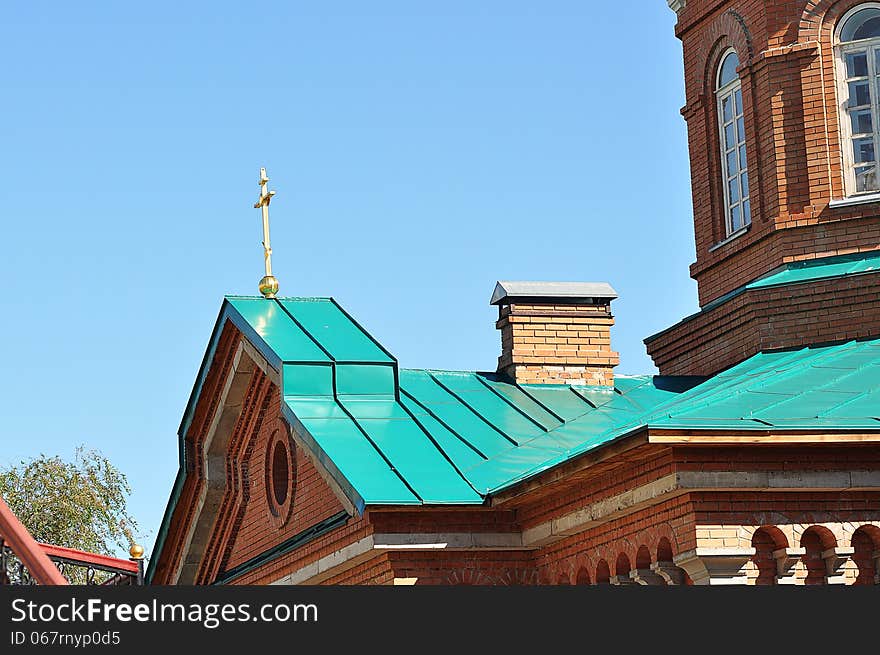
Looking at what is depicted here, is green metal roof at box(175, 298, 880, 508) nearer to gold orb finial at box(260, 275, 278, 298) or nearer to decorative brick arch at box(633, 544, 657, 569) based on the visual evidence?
gold orb finial at box(260, 275, 278, 298)

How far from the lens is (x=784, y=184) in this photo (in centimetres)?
1623

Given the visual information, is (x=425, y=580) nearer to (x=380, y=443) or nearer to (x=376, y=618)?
(x=380, y=443)

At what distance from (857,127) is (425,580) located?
6127mm

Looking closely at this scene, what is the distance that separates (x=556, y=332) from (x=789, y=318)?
218cm

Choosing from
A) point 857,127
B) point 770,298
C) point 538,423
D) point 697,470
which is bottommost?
point 697,470

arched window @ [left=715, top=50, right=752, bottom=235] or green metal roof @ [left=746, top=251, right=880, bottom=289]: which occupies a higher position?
arched window @ [left=715, top=50, right=752, bottom=235]

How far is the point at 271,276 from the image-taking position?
16125mm

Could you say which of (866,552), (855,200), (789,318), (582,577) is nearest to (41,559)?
(582,577)

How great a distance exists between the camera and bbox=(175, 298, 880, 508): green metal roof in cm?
1179

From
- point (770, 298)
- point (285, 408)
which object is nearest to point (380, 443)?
point (285, 408)

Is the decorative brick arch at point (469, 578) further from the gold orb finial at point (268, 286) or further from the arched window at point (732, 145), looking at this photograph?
the arched window at point (732, 145)

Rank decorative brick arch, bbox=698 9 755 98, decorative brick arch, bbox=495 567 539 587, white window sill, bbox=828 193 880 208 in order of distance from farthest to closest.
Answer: decorative brick arch, bbox=698 9 755 98, white window sill, bbox=828 193 880 208, decorative brick arch, bbox=495 567 539 587

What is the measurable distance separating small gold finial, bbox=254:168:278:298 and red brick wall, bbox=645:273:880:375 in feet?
13.1

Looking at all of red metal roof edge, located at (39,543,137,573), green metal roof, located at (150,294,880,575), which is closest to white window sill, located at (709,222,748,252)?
green metal roof, located at (150,294,880,575)
